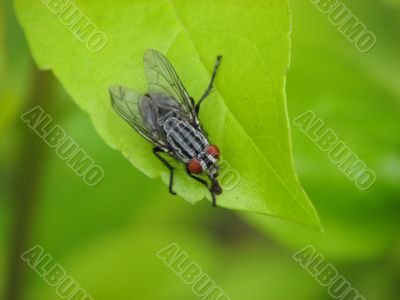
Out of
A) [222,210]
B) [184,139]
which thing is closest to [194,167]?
[184,139]

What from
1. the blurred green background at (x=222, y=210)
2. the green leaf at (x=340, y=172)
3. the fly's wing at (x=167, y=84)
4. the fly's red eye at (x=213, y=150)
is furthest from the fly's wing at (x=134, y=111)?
the green leaf at (x=340, y=172)

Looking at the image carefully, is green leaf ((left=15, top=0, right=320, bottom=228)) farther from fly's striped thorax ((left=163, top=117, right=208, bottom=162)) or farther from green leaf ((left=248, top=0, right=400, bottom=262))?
green leaf ((left=248, top=0, right=400, bottom=262))

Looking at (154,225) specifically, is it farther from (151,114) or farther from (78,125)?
(151,114)

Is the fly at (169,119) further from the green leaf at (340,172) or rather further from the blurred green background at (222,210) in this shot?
the green leaf at (340,172)

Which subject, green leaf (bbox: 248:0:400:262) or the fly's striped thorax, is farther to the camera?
green leaf (bbox: 248:0:400:262)

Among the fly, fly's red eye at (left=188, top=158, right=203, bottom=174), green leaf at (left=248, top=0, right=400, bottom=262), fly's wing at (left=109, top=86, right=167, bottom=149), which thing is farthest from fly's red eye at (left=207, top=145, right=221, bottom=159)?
green leaf at (left=248, top=0, right=400, bottom=262)

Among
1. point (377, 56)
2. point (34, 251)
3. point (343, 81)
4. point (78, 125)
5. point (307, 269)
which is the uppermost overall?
point (377, 56)

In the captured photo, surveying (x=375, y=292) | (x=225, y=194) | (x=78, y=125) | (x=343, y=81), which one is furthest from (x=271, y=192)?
(x=78, y=125)
